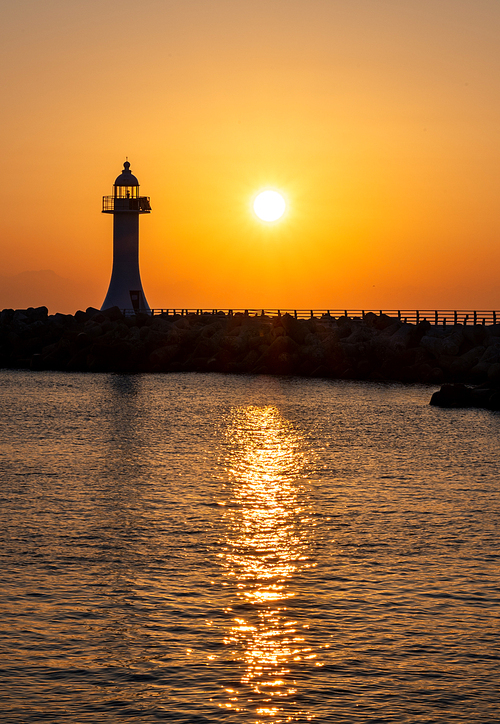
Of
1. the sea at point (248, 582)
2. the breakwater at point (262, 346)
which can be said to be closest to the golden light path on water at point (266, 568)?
the sea at point (248, 582)

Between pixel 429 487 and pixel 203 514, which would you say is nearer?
pixel 203 514

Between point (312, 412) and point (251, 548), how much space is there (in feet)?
89.0

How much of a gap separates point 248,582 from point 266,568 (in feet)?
3.20

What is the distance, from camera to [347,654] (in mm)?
10852

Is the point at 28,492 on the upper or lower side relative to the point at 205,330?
lower

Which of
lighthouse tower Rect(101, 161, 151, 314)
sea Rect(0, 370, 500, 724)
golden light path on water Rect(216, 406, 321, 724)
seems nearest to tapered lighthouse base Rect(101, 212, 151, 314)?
lighthouse tower Rect(101, 161, 151, 314)

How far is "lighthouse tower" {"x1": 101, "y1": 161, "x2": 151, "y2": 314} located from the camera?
70500mm

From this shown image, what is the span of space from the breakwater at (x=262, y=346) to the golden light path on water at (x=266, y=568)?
28.6 meters

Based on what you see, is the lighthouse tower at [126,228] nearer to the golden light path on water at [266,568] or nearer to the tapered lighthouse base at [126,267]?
the tapered lighthouse base at [126,267]

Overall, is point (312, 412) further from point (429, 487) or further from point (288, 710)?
point (288, 710)

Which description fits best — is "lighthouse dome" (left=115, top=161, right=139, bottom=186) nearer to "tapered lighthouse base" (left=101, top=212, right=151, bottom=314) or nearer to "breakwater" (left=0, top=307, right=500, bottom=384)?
"tapered lighthouse base" (left=101, top=212, right=151, bottom=314)

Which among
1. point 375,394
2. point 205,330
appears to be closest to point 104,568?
point 375,394

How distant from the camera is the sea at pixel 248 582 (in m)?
9.67

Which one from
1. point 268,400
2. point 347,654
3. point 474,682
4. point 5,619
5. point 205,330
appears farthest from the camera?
point 205,330
